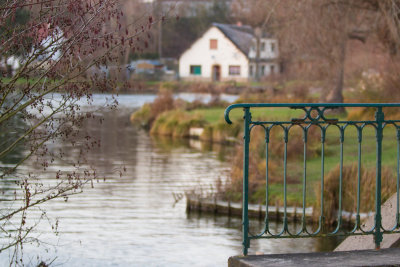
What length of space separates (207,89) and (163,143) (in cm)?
2796

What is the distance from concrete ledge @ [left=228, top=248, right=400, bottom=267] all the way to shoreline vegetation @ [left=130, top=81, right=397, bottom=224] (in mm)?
5994

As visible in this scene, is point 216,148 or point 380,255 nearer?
point 380,255

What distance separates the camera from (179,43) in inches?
3337

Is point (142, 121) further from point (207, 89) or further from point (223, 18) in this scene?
point (223, 18)

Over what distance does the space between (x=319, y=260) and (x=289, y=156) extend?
519 inches

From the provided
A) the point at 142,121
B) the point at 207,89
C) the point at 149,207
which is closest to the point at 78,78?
the point at 149,207

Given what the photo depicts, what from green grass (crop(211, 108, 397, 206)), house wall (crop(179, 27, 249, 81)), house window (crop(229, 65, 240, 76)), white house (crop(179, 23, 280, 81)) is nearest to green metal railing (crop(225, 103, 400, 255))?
green grass (crop(211, 108, 397, 206))

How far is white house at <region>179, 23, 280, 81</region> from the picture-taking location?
2827 inches

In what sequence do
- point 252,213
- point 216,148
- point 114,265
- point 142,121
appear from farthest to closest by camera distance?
point 142,121
point 216,148
point 252,213
point 114,265

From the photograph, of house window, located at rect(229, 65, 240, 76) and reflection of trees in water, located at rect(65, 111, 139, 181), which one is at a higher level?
house window, located at rect(229, 65, 240, 76)

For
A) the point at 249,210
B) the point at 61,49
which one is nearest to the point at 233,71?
the point at 249,210

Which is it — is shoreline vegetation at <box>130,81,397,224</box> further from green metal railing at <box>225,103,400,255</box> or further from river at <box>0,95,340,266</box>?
green metal railing at <box>225,103,400,255</box>

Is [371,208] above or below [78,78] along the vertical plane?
below

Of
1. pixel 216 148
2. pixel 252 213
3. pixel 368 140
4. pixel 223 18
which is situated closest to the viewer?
pixel 252 213
